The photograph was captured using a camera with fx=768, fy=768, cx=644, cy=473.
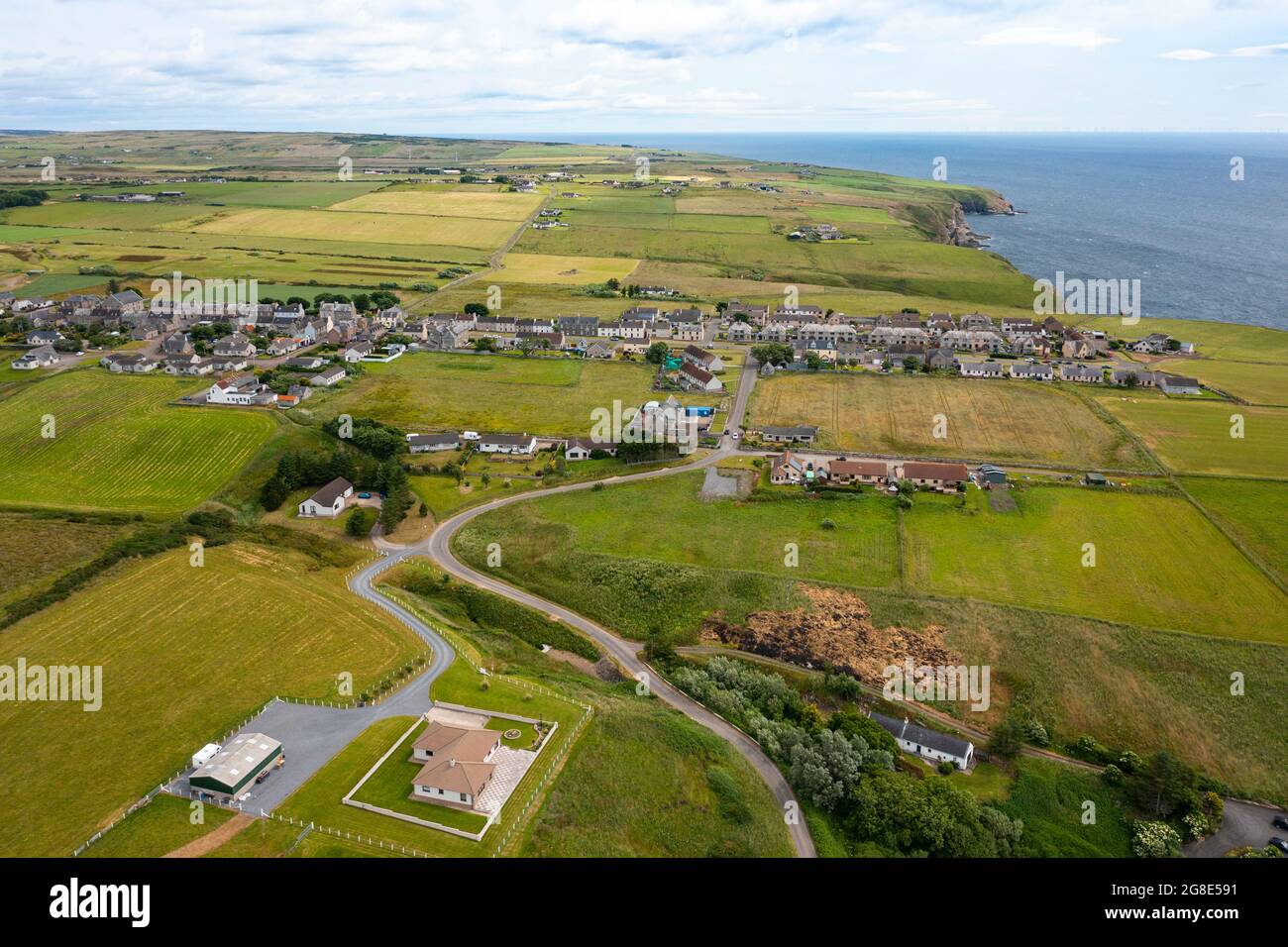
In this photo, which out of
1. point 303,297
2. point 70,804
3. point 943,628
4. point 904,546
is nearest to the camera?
point 70,804

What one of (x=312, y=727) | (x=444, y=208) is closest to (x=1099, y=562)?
(x=312, y=727)

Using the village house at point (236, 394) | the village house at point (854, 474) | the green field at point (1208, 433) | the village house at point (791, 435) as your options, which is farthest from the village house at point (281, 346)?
the green field at point (1208, 433)

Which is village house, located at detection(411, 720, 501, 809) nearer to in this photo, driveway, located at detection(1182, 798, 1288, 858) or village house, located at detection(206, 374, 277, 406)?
driveway, located at detection(1182, 798, 1288, 858)

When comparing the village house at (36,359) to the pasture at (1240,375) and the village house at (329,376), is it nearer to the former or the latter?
the village house at (329,376)

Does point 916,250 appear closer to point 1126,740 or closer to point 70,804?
point 1126,740

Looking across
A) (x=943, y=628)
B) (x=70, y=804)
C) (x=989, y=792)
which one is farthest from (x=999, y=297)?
(x=70, y=804)

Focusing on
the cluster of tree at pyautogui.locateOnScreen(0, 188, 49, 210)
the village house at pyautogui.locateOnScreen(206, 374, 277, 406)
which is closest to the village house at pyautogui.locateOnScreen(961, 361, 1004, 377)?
the village house at pyautogui.locateOnScreen(206, 374, 277, 406)
